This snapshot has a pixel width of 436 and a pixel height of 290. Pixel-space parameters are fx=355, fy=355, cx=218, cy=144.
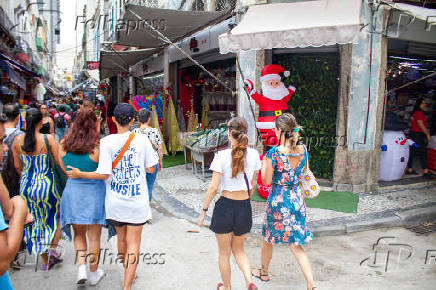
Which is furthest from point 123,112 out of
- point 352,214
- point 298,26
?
point 352,214

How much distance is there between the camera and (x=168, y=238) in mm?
5062

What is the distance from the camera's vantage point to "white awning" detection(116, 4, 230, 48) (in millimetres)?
7801

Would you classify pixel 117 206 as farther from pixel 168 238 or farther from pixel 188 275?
pixel 168 238

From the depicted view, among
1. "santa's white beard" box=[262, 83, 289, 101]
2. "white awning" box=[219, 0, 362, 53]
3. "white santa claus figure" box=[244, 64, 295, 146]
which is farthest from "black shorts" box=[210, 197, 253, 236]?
"santa's white beard" box=[262, 83, 289, 101]

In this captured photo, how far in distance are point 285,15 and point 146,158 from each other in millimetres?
4551

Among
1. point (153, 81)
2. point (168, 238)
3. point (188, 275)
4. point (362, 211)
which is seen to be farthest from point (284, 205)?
point (153, 81)

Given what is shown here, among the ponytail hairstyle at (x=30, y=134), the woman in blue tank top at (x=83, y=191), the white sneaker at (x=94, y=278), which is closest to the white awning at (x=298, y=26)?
the woman in blue tank top at (x=83, y=191)

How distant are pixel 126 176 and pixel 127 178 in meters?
0.02

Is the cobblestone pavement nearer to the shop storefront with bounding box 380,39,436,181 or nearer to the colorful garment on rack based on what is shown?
the colorful garment on rack

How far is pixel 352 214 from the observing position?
602 cm

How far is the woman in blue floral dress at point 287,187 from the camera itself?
3.48 metres

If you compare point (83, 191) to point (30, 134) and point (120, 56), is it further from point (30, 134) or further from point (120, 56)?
point (120, 56)

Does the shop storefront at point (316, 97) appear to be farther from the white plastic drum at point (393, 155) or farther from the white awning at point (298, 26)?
the white plastic drum at point (393, 155)

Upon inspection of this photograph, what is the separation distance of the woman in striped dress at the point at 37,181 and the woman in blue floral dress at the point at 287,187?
2290mm
